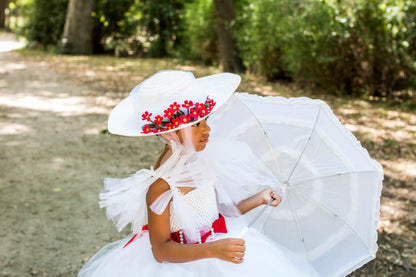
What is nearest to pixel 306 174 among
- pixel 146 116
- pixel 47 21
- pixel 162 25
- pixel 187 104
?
pixel 187 104

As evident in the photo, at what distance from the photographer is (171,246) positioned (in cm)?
200

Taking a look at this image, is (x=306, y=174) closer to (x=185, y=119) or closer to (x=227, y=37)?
(x=185, y=119)

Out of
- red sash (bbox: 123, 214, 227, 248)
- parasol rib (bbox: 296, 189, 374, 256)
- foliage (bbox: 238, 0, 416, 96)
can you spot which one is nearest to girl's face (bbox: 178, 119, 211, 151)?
red sash (bbox: 123, 214, 227, 248)

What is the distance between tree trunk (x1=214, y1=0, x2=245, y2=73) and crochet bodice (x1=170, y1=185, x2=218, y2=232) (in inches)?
349

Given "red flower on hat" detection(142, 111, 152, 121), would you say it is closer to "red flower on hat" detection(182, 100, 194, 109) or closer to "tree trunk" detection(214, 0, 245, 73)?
"red flower on hat" detection(182, 100, 194, 109)

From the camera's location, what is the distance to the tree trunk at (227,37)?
10.9 m

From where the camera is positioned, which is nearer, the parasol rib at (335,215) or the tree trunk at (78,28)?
the parasol rib at (335,215)

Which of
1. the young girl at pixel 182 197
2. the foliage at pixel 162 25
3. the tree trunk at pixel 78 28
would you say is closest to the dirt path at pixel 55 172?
the young girl at pixel 182 197

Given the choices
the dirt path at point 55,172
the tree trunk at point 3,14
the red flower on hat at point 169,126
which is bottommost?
the tree trunk at point 3,14

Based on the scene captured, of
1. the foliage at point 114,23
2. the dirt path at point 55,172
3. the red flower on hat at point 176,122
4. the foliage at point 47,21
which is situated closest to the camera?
the red flower on hat at point 176,122

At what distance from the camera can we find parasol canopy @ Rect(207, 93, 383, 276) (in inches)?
91.2

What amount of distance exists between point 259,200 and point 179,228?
1.50 feet

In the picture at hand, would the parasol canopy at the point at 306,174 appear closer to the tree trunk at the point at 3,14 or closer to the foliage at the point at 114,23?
the foliage at the point at 114,23

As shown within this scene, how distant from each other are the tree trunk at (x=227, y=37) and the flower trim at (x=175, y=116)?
897 cm
